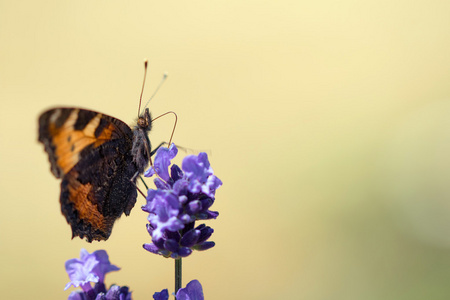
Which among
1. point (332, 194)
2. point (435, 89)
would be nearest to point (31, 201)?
point (332, 194)

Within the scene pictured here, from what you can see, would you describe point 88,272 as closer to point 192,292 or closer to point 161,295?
point 161,295

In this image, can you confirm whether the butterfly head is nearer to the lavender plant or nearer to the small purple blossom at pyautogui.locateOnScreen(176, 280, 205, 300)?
the lavender plant

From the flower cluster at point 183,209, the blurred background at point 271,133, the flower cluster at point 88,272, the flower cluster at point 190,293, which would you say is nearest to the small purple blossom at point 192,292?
the flower cluster at point 190,293

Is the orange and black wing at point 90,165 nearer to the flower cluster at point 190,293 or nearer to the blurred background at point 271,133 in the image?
the flower cluster at point 190,293

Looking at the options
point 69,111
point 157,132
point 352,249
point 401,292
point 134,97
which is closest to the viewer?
point 69,111

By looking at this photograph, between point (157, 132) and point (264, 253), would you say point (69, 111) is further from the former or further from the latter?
point (157, 132)

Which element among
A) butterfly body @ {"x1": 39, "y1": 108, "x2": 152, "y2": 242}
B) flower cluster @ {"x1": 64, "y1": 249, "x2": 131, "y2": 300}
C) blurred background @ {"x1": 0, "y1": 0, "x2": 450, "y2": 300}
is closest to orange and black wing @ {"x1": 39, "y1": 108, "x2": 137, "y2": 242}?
butterfly body @ {"x1": 39, "y1": 108, "x2": 152, "y2": 242}
